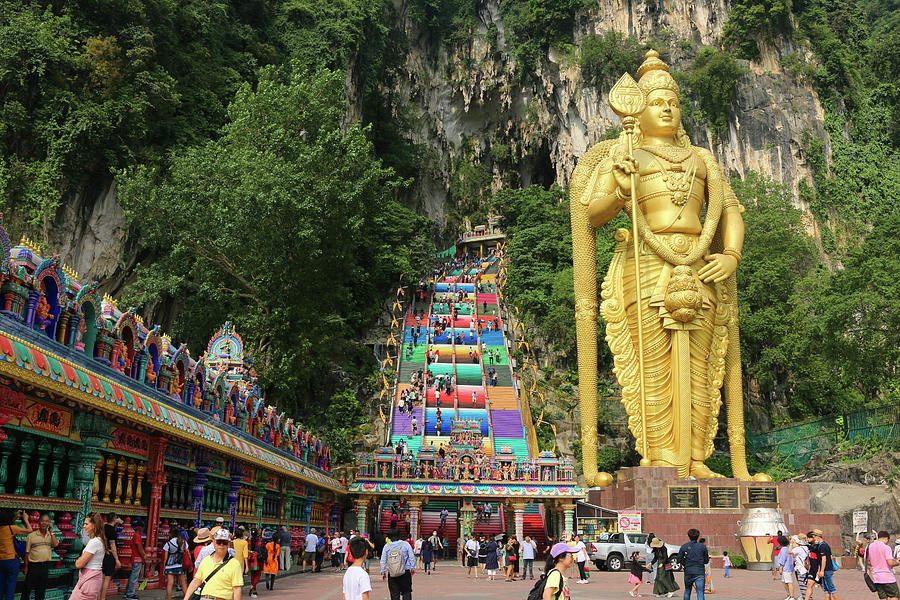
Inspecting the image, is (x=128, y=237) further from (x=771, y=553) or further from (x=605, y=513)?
(x=771, y=553)

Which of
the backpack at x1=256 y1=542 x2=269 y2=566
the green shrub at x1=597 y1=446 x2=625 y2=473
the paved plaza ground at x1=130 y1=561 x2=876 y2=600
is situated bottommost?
the paved plaza ground at x1=130 y1=561 x2=876 y2=600

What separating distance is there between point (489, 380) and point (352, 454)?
643 centimetres

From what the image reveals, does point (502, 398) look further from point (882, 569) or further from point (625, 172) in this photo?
point (882, 569)

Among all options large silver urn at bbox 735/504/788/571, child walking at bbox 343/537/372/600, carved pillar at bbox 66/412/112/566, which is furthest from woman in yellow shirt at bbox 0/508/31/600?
large silver urn at bbox 735/504/788/571

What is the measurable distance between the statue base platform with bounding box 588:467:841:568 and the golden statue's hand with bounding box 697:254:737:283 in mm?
4408

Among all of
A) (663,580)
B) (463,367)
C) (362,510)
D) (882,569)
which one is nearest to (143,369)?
(663,580)

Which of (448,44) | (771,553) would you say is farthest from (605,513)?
(448,44)

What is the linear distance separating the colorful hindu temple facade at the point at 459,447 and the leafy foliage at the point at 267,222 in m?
3.86

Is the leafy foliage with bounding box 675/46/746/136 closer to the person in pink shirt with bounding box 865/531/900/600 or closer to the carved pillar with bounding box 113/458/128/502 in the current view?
the person in pink shirt with bounding box 865/531/900/600

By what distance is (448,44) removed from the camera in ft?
170

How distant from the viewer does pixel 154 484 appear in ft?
31.1

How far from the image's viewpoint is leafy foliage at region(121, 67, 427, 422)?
21.8m

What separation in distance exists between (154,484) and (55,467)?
7.16ft

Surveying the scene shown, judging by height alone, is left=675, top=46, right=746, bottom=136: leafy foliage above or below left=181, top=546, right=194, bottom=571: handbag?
above
